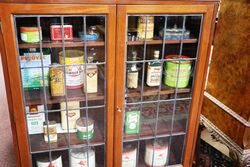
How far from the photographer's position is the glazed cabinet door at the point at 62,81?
1.03 meters

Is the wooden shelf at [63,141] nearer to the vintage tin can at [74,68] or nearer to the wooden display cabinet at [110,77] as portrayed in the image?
the wooden display cabinet at [110,77]

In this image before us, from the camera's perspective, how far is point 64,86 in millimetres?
1211

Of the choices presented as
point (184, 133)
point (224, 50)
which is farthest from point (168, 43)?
point (184, 133)

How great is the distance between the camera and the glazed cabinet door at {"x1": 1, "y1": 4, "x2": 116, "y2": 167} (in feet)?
3.39

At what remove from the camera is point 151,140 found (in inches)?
57.0

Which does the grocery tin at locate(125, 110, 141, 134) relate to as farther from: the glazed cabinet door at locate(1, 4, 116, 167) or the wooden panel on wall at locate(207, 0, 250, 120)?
the wooden panel on wall at locate(207, 0, 250, 120)

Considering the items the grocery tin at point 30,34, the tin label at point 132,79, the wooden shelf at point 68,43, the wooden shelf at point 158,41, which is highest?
the grocery tin at point 30,34

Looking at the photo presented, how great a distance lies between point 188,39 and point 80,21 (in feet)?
1.76

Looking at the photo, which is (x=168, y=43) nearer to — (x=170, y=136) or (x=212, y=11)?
(x=212, y=11)

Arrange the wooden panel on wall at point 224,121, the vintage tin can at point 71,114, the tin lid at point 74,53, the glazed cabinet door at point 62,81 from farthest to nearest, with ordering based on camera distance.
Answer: the wooden panel on wall at point 224,121, the vintage tin can at point 71,114, the tin lid at point 74,53, the glazed cabinet door at point 62,81

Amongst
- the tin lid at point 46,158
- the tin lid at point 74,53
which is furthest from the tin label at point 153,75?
the tin lid at point 46,158

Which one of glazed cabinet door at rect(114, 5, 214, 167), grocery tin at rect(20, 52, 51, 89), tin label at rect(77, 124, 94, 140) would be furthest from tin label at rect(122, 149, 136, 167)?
grocery tin at rect(20, 52, 51, 89)

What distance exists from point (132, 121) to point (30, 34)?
0.67 meters

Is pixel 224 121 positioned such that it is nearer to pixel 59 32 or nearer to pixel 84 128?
pixel 84 128
